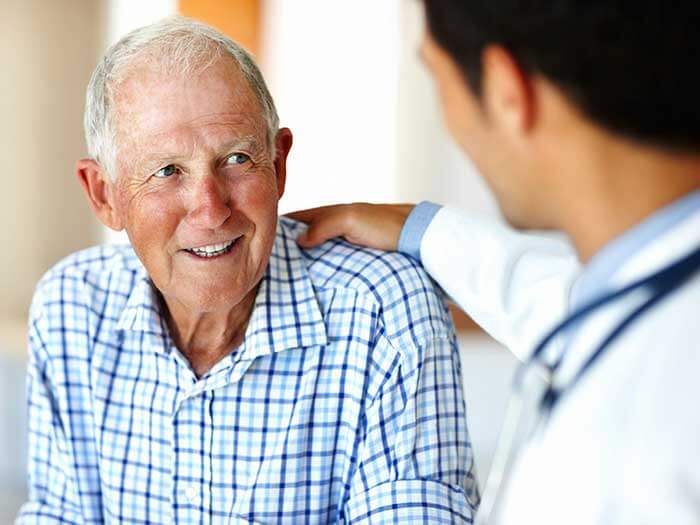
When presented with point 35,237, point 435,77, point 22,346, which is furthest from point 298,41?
point 435,77

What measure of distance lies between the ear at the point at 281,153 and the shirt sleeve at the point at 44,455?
507mm

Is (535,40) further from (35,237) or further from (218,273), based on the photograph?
(35,237)

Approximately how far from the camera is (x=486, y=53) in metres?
0.85

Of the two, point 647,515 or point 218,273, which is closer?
point 647,515

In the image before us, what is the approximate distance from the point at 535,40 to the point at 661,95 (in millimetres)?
105

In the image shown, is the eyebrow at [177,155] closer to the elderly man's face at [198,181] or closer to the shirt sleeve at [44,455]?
the elderly man's face at [198,181]

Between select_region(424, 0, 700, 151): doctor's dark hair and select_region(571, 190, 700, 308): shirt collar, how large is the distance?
0.16 feet

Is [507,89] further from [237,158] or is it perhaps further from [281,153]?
[281,153]

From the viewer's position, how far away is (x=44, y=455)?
6.18ft

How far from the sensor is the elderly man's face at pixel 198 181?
5.23 ft

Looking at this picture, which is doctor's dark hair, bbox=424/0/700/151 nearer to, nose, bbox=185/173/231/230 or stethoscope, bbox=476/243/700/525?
stethoscope, bbox=476/243/700/525

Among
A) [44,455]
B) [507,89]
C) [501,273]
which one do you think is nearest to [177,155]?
[501,273]

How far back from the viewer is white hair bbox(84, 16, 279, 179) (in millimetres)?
1607

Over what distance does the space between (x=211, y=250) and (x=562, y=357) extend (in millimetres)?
859
